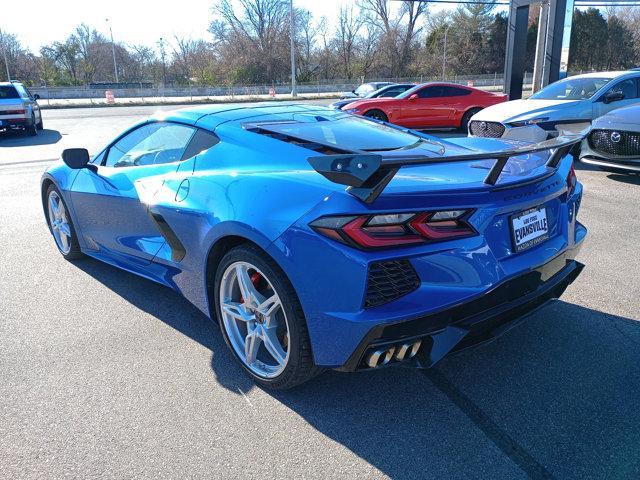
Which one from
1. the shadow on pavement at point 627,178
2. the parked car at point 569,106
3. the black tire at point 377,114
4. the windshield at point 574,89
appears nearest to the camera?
the shadow on pavement at point 627,178

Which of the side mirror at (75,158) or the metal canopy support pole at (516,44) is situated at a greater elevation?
the metal canopy support pole at (516,44)

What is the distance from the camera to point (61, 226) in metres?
4.67

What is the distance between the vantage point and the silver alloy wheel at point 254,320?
2.58 m

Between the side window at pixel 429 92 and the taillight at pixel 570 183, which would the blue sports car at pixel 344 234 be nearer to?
the taillight at pixel 570 183

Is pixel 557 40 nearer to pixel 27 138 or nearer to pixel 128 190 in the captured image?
pixel 128 190

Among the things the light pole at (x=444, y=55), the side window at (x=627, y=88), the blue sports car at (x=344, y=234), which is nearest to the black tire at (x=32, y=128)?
the blue sports car at (x=344, y=234)

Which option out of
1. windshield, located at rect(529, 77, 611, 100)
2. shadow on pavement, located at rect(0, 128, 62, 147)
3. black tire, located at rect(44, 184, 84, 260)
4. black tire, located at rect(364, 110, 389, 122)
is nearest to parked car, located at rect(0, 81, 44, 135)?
shadow on pavement, located at rect(0, 128, 62, 147)

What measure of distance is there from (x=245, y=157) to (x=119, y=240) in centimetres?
146

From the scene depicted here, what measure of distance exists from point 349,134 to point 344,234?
1.32 meters

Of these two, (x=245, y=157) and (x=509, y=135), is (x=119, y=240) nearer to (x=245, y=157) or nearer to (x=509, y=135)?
(x=245, y=157)

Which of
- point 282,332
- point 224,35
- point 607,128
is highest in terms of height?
point 224,35

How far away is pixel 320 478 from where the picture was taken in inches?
81.9

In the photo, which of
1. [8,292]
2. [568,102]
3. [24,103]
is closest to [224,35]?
[24,103]

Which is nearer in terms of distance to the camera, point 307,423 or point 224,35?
point 307,423
